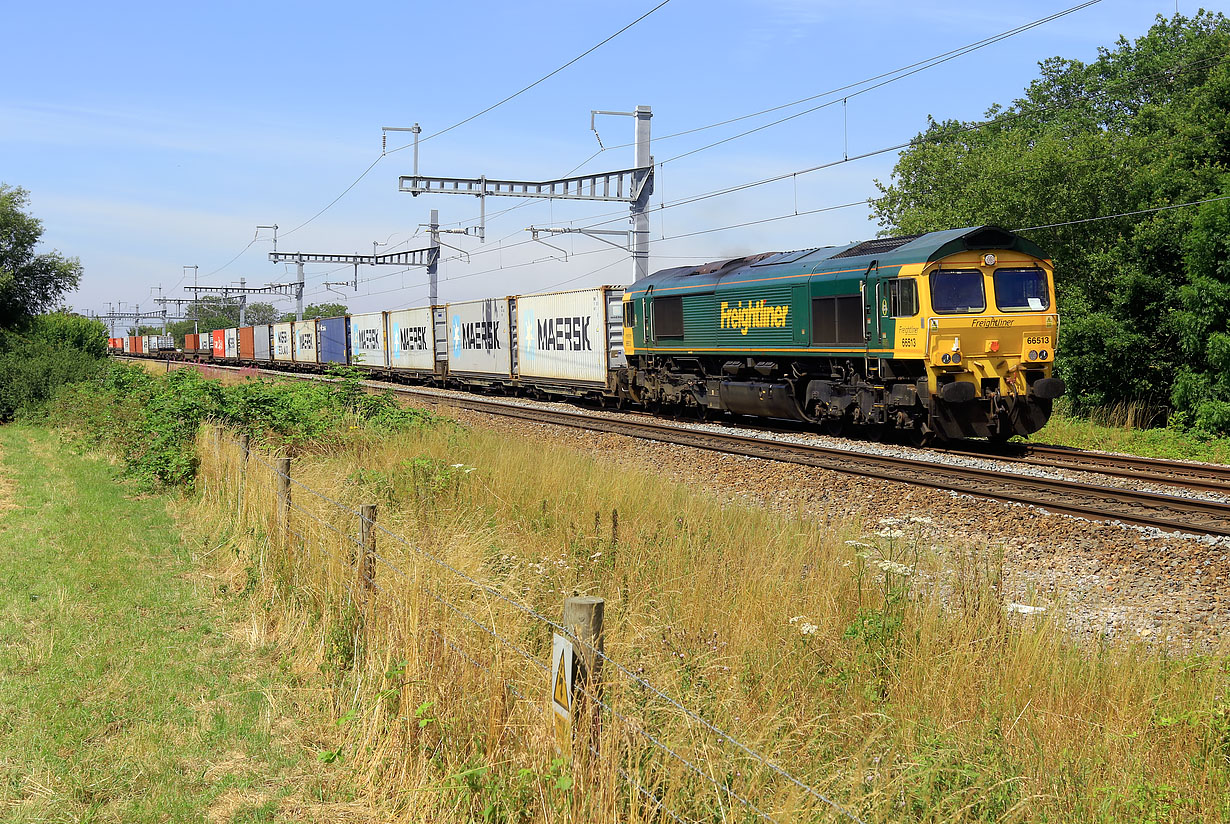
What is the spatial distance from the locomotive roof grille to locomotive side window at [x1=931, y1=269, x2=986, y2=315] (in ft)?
4.23

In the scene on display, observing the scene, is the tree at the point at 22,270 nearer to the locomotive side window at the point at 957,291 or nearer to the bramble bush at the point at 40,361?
the bramble bush at the point at 40,361

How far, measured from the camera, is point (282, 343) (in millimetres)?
57750

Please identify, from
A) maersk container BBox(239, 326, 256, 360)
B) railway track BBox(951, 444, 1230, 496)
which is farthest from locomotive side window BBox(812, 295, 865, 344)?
maersk container BBox(239, 326, 256, 360)

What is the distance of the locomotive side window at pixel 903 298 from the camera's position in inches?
639

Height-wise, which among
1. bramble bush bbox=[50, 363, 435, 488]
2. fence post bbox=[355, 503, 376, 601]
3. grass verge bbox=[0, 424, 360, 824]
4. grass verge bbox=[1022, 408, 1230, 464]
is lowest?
grass verge bbox=[0, 424, 360, 824]

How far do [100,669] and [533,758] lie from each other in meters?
4.08

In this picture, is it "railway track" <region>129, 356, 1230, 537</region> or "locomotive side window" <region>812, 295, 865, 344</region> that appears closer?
"railway track" <region>129, 356, 1230, 537</region>

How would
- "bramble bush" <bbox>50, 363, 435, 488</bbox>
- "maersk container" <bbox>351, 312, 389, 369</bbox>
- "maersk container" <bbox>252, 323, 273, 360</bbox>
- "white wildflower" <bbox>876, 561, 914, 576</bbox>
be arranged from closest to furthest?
1. "white wildflower" <bbox>876, 561, 914, 576</bbox>
2. "bramble bush" <bbox>50, 363, 435, 488</bbox>
3. "maersk container" <bbox>351, 312, 389, 369</bbox>
4. "maersk container" <bbox>252, 323, 273, 360</bbox>

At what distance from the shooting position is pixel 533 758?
169 inches

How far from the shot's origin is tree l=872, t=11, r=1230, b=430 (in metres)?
24.0

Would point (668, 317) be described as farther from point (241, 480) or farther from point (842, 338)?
point (241, 480)

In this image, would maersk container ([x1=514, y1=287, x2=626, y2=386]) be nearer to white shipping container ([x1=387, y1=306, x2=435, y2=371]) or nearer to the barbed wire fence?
white shipping container ([x1=387, y1=306, x2=435, y2=371])

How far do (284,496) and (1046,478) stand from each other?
9.90 metres

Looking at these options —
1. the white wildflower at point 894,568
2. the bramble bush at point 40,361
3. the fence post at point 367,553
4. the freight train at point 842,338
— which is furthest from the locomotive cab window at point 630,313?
the fence post at point 367,553
